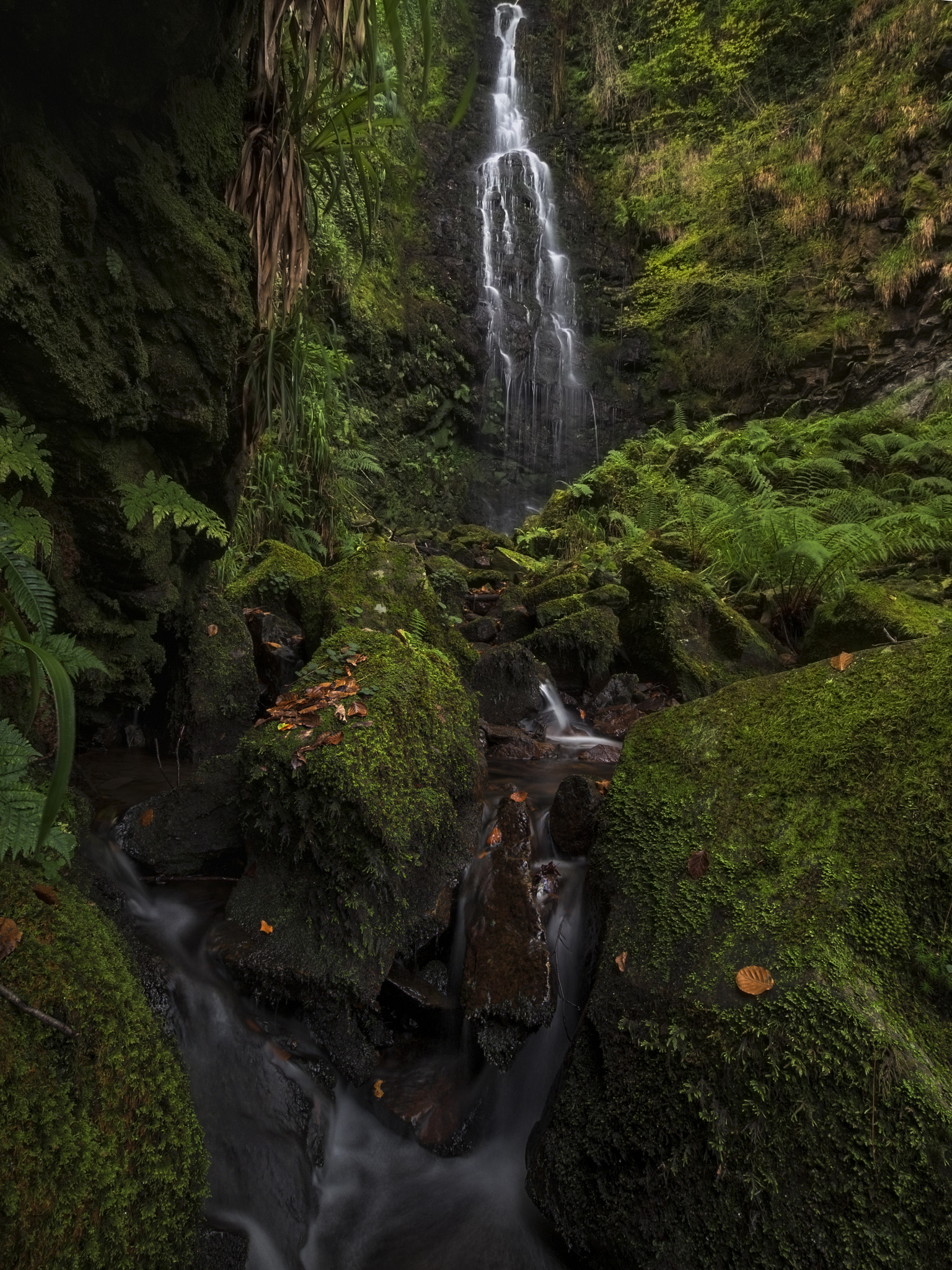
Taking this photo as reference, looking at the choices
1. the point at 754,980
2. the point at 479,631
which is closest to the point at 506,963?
the point at 754,980

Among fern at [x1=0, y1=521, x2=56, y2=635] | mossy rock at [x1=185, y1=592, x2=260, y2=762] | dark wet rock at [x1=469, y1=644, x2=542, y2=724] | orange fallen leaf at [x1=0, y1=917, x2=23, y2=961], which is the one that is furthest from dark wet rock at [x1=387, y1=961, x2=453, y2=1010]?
dark wet rock at [x1=469, y1=644, x2=542, y2=724]

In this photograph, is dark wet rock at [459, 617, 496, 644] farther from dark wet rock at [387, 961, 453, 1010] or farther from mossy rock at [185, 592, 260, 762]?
dark wet rock at [387, 961, 453, 1010]

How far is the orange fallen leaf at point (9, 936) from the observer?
5.02 ft

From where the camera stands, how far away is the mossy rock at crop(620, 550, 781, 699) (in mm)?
5137

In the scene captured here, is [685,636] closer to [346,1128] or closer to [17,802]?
[346,1128]

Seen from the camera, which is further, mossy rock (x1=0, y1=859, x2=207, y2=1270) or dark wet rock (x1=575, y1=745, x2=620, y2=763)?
dark wet rock (x1=575, y1=745, x2=620, y2=763)

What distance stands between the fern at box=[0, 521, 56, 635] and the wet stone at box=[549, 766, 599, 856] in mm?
2267

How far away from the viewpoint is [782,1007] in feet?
5.59

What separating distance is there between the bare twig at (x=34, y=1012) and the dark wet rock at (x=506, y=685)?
354 cm

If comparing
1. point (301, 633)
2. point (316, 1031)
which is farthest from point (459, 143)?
point (316, 1031)

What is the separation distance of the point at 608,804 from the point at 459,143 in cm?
1755

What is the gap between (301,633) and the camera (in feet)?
15.0

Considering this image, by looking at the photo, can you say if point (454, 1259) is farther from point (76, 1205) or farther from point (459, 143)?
point (459, 143)

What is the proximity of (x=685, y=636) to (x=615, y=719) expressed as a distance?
96cm
